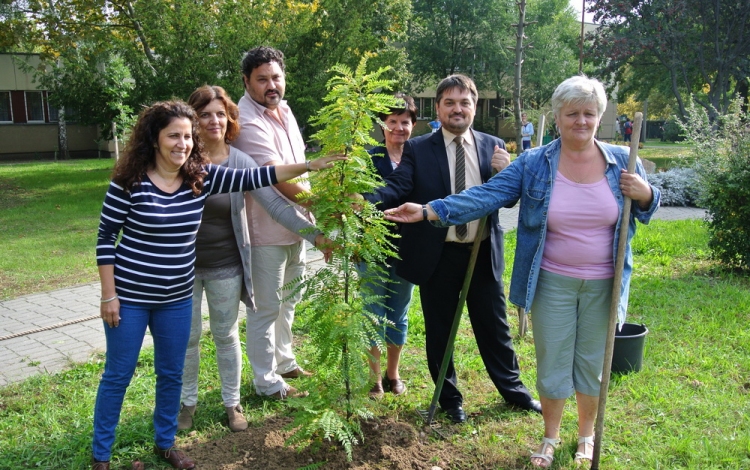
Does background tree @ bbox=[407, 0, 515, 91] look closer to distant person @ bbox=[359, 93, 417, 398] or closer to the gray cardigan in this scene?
distant person @ bbox=[359, 93, 417, 398]

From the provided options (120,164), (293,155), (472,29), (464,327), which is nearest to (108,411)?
(120,164)

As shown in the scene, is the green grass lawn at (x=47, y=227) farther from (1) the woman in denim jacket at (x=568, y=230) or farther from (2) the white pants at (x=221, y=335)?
(1) the woman in denim jacket at (x=568, y=230)

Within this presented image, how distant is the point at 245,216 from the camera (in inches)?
158

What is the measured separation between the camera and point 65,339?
19.1 ft

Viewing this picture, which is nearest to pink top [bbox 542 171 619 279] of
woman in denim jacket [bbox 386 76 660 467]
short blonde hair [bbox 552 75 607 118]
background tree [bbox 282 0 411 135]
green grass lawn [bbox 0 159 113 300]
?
woman in denim jacket [bbox 386 76 660 467]

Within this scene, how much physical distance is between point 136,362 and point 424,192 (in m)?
2.04

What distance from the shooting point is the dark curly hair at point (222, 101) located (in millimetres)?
3844

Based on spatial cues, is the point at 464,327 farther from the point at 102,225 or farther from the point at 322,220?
the point at 102,225

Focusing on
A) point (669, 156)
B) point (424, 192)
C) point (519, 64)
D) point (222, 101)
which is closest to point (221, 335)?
point (222, 101)

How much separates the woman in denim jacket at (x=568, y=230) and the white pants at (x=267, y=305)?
1.09 meters

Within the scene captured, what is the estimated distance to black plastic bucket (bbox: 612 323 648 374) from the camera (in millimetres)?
4770

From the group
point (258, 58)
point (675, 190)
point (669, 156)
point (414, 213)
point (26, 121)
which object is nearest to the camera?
point (414, 213)

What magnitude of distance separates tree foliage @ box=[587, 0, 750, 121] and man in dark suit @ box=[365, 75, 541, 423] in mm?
21118

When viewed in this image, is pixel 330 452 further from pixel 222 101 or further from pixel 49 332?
pixel 49 332
